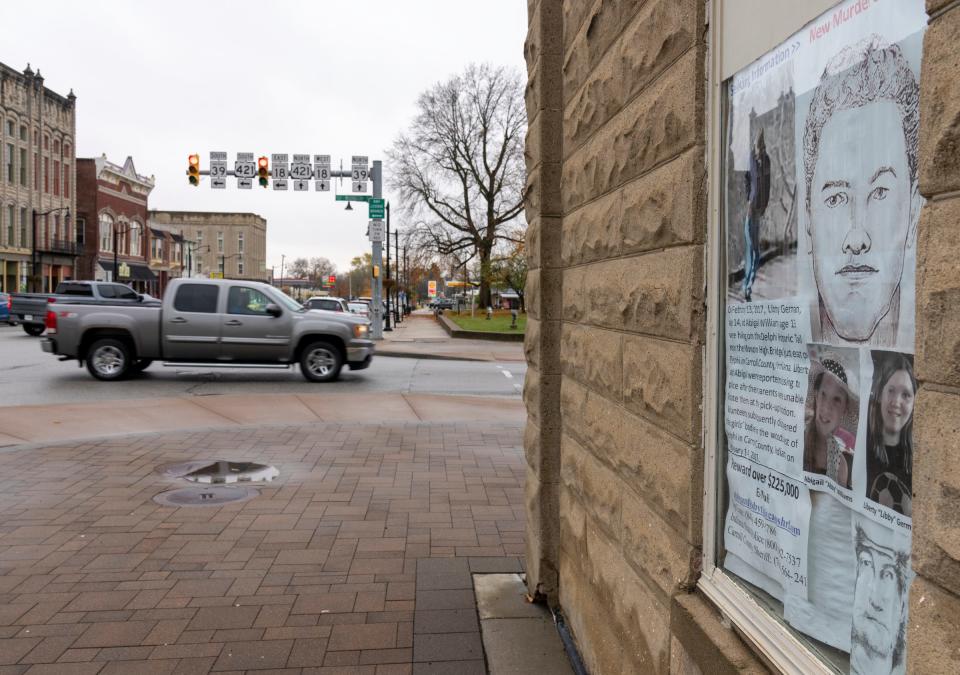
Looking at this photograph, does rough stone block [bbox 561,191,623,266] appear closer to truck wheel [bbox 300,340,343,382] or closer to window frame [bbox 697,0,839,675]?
window frame [bbox 697,0,839,675]

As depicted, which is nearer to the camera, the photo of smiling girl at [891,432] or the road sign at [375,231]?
the photo of smiling girl at [891,432]

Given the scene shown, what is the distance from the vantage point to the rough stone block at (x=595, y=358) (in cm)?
292

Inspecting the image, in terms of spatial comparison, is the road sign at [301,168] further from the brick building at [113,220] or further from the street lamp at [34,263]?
the brick building at [113,220]

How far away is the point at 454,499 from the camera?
6312mm

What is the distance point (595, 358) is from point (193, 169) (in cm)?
2404

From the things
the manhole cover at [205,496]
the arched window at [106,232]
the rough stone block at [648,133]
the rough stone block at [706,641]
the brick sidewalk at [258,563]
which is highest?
the arched window at [106,232]

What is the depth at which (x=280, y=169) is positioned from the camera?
26.3 meters

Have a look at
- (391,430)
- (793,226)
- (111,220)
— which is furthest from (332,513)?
(111,220)

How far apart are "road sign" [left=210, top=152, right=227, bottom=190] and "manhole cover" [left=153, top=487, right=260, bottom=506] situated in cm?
2066

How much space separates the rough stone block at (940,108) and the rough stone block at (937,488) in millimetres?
327

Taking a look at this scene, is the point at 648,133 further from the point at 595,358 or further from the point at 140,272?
the point at 140,272

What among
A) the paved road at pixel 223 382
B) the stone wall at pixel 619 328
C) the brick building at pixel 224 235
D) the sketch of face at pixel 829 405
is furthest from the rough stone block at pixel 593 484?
the brick building at pixel 224 235

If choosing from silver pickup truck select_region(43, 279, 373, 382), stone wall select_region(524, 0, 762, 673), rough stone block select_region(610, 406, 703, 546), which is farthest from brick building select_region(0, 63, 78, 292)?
rough stone block select_region(610, 406, 703, 546)

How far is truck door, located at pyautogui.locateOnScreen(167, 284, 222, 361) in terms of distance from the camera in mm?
14508
